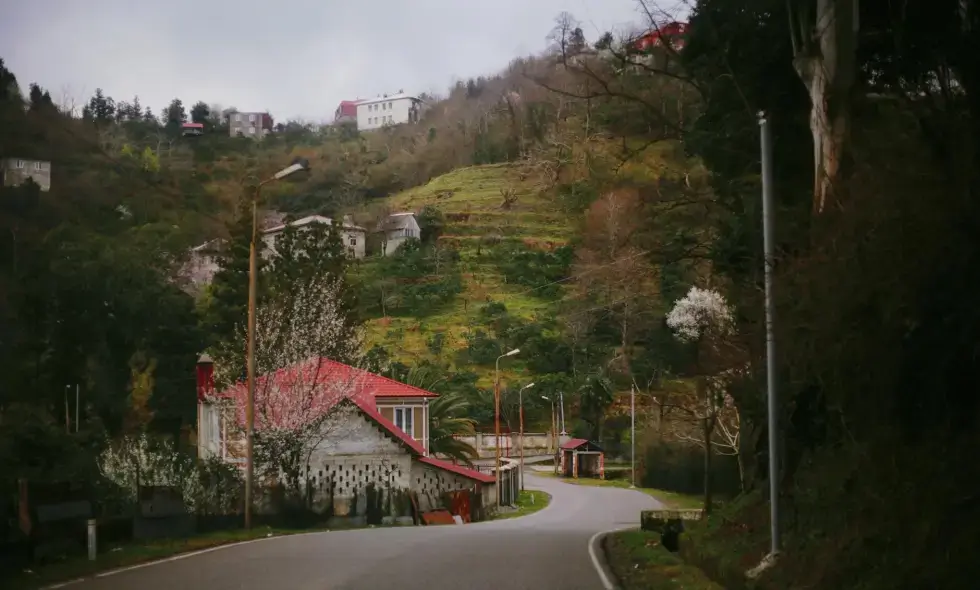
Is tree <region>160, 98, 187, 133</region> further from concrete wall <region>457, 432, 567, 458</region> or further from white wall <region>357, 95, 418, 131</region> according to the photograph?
white wall <region>357, 95, 418, 131</region>

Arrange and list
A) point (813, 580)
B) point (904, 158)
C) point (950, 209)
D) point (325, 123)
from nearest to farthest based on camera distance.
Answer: point (950, 209) → point (904, 158) → point (813, 580) → point (325, 123)

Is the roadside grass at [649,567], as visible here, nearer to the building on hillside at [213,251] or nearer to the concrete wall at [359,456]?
the concrete wall at [359,456]

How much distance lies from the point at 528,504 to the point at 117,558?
36871mm

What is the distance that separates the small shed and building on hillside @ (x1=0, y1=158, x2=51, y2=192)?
51.2 metres

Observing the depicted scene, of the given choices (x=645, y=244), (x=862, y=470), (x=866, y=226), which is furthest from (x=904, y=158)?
(x=645, y=244)

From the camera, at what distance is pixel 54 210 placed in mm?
21938

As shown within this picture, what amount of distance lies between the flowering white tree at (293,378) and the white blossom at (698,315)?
13146mm

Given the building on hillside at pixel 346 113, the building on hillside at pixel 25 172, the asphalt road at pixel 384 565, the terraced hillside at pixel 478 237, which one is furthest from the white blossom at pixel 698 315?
the building on hillside at pixel 346 113

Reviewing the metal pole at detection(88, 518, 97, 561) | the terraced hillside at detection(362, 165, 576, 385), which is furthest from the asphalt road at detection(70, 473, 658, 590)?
the terraced hillside at detection(362, 165, 576, 385)

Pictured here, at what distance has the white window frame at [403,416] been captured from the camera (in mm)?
46750

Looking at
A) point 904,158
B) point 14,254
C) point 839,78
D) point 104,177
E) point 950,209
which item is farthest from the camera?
point 104,177

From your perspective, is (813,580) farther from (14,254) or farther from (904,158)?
(14,254)

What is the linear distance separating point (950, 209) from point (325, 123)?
296 feet

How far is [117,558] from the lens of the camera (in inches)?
624
